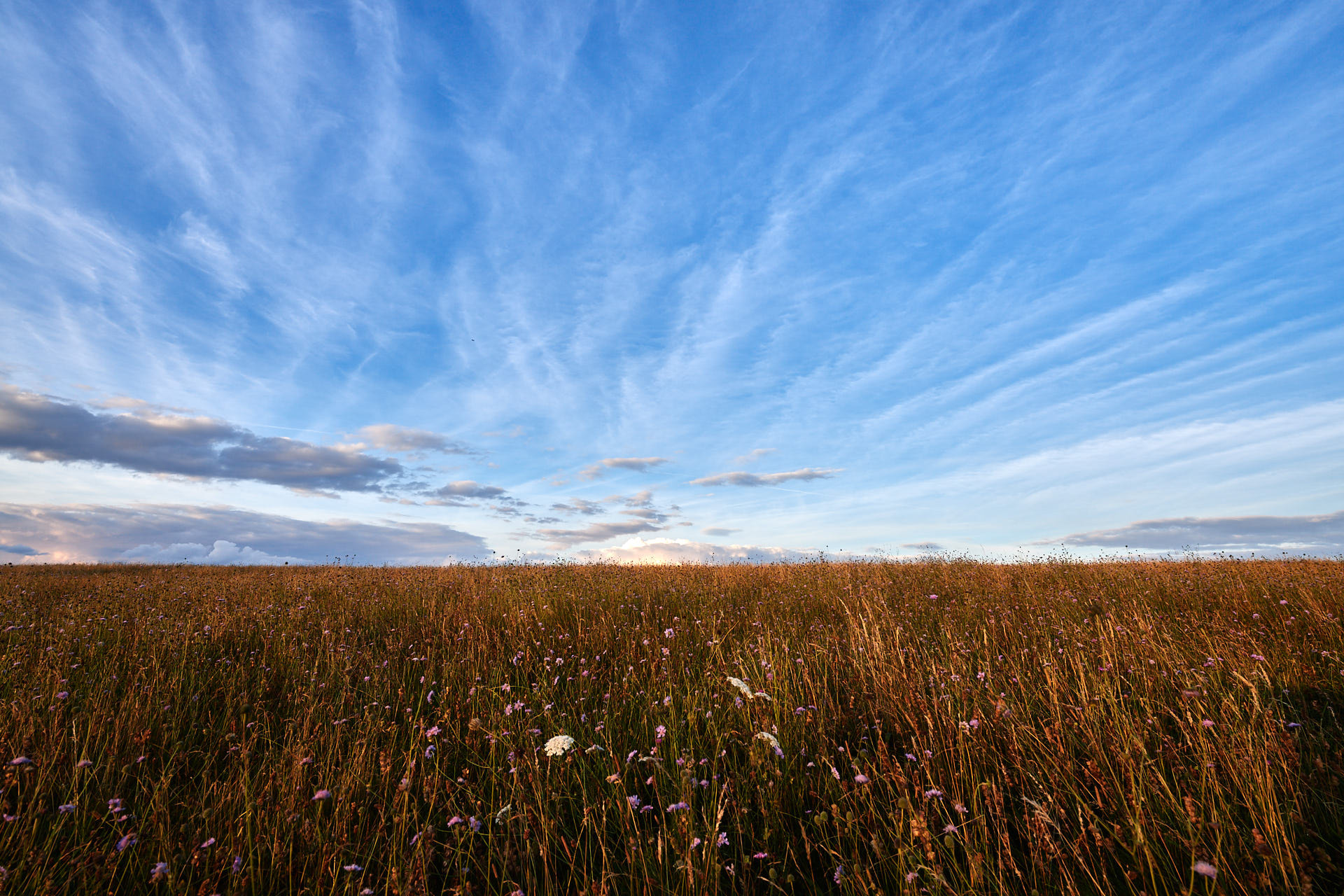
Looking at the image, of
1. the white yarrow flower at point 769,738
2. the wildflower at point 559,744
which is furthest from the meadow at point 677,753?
the wildflower at point 559,744

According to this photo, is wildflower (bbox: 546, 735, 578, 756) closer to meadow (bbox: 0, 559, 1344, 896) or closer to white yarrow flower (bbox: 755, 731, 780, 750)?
meadow (bbox: 0, 559, 1344, 896)

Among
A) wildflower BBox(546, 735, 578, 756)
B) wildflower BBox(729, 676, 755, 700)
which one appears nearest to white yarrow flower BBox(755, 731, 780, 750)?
wildflower BBox(729, 676, 755, 700)

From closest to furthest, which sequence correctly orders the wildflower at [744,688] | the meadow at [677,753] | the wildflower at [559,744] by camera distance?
the meadow at [677,753] → the wildflower at [559,744] → the wildflower at [744,688]

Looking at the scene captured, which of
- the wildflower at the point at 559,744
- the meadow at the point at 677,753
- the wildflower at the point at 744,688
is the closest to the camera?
the meadow at the point at 677,753

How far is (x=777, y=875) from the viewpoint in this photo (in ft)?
7.43

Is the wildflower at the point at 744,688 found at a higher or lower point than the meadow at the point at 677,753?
higher

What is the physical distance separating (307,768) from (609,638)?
278 cm

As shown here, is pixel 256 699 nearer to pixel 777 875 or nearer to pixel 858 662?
pixel 777 875

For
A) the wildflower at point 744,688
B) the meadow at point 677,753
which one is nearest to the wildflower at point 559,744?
the meadow at point 677,753

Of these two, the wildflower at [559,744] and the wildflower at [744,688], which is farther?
the wildflower at [744,688]

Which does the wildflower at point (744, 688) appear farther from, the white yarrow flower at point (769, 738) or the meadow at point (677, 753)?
the white yarrow flower at point (769, 738)

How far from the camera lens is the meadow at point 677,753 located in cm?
217

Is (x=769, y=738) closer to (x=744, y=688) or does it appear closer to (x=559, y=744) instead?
(x=744, y=688)

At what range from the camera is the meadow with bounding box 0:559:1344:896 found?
7.11 feet
